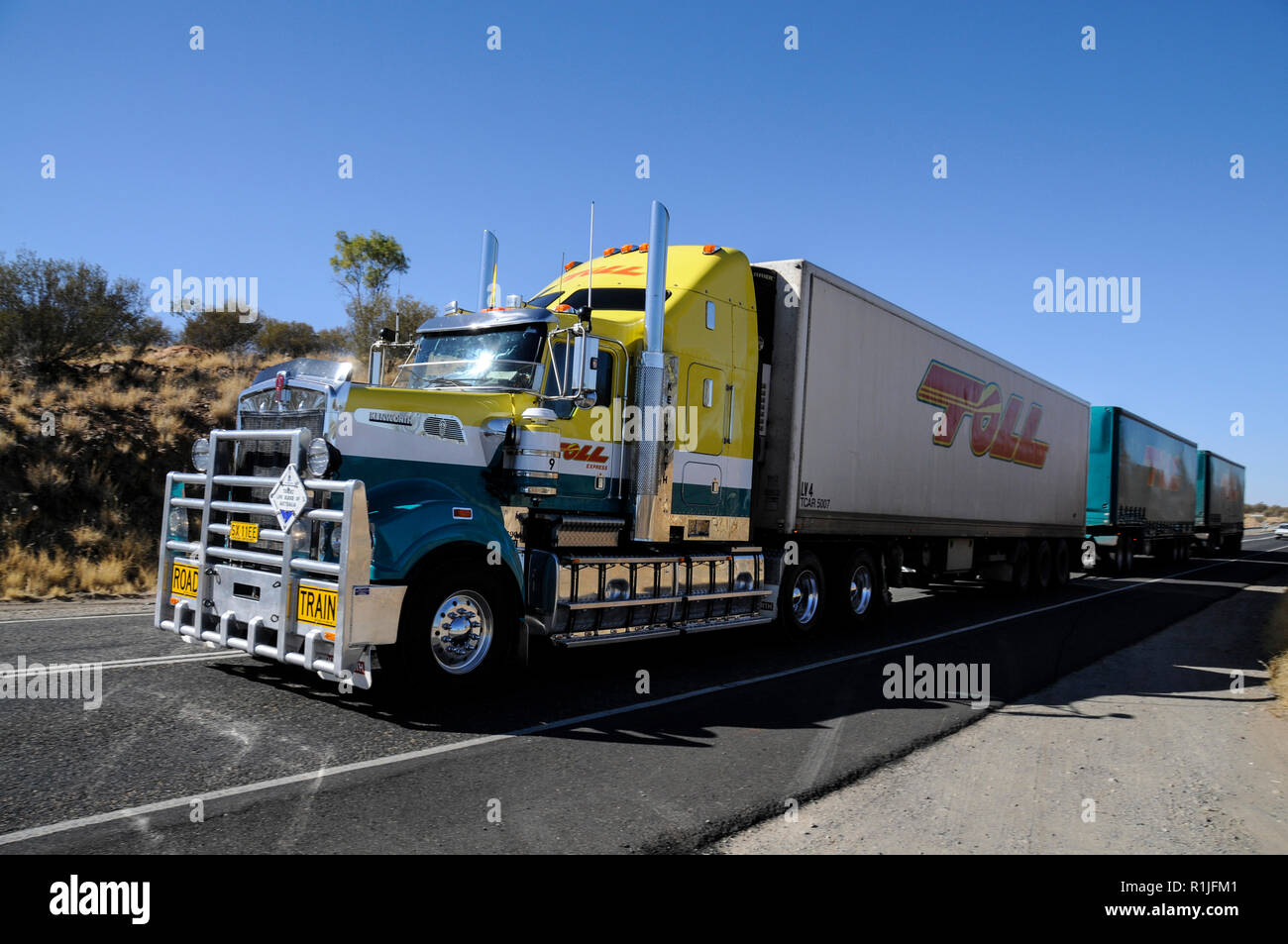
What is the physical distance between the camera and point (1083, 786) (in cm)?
514

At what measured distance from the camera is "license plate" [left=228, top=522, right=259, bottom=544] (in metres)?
6.25

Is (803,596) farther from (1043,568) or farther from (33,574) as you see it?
(33,574)

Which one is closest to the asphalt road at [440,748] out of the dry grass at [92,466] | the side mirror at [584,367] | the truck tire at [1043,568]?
the side mirror at [584,367]

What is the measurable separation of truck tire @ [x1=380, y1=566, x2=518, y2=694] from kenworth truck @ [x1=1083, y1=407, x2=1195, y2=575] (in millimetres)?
17682

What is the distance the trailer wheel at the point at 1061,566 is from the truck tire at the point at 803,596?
9.80 metres

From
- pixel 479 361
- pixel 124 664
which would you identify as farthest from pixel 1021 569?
pixel 124 664

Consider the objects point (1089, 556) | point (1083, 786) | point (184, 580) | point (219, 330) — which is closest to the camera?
point (1083, 786)

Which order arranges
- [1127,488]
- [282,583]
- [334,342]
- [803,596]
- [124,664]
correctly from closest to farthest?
[282,583], [124,664], [803,596], [1127,488], [334,342]

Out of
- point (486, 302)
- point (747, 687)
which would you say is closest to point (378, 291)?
point (486, 302)

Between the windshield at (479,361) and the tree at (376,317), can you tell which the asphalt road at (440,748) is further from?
the tree at (376,317)

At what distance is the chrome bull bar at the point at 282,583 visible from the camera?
5504 mm

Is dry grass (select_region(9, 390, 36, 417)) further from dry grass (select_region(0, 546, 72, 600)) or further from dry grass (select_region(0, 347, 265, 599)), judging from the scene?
dry grass (select_region(0, 546, 72, 600))

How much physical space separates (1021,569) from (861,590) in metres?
6.82
